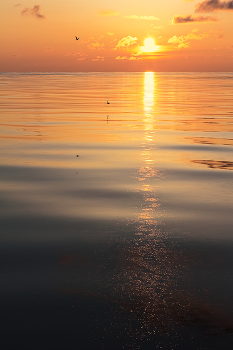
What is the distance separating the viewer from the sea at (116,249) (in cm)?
483

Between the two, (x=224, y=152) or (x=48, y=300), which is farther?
(x=224, y=152)

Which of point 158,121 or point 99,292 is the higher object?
point 158,121

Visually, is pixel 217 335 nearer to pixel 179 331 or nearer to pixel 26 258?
pixel 179 331

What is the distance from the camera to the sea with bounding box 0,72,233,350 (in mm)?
4828

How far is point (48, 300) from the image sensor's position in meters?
5.42

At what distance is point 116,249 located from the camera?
7031 mm

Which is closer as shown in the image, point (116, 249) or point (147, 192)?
point (116, 249)

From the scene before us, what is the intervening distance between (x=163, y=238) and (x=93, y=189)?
3482 mm

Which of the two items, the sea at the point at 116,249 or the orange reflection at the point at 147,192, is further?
the orange reflection at the point at 147,192

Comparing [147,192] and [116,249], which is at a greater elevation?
[147,192]

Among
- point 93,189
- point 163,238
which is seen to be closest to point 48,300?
point 163,238

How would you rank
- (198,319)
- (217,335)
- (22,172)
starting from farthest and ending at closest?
(22,172) < (198,319) < (217,335)

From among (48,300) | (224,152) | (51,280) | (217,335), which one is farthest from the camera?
(224,152)

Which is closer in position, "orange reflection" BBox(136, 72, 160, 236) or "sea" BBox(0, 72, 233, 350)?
"sea" BBox(0, 72, 233, 350)
